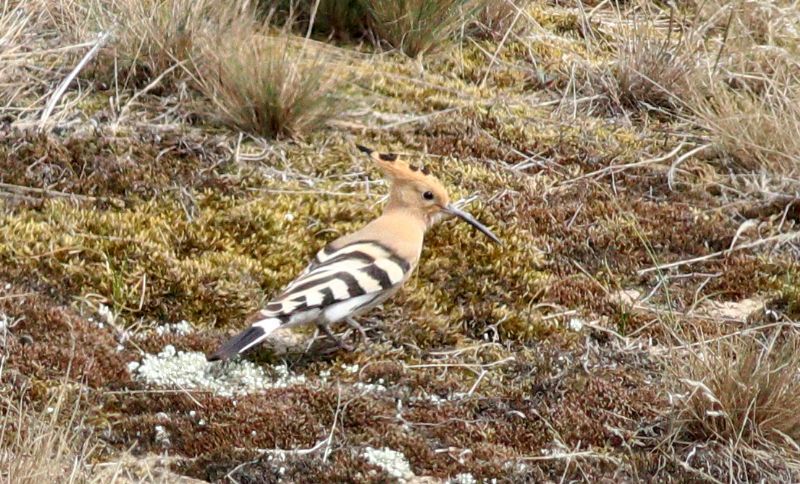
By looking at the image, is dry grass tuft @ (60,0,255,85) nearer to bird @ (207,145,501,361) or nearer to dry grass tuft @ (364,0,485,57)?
dry grass tuft @ (364,0,485,57)

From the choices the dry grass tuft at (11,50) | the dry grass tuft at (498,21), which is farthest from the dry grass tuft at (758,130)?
the dry grass tuft at (11,50)

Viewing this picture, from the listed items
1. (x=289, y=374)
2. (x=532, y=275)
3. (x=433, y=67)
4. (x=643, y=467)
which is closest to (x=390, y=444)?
(x=289, y=374)

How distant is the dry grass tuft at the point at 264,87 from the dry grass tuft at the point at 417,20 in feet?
2.38

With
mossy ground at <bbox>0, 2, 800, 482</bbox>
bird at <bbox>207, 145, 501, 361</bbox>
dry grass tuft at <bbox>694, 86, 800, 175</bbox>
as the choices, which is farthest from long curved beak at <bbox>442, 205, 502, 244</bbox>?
dry grass tuft at <bbox>694, 86, 800, 175</bbox>

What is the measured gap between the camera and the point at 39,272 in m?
4.79

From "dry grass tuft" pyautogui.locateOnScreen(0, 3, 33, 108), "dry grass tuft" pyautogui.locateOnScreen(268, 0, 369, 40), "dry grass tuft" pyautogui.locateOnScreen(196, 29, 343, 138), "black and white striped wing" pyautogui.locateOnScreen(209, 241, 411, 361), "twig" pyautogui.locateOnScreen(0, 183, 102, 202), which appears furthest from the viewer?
"dry grass tuft" pyautogui.locateOnScreen(268, 0, 369, 40)

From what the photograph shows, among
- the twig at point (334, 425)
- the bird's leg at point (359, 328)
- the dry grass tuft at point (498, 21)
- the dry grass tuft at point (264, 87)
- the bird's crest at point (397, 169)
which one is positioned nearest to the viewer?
the twig at point (334, 425)

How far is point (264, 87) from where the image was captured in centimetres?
558

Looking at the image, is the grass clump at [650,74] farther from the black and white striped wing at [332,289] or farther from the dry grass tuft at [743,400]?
the dry grass tuft at [743,400]

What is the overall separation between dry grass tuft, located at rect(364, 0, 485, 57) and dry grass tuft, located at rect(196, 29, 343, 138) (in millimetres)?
727

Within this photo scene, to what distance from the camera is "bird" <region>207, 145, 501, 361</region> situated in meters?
4.35

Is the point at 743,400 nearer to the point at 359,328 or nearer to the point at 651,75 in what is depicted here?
the point at 359,328

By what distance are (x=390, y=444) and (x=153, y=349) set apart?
37.5 inches

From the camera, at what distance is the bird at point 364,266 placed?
4.35m
